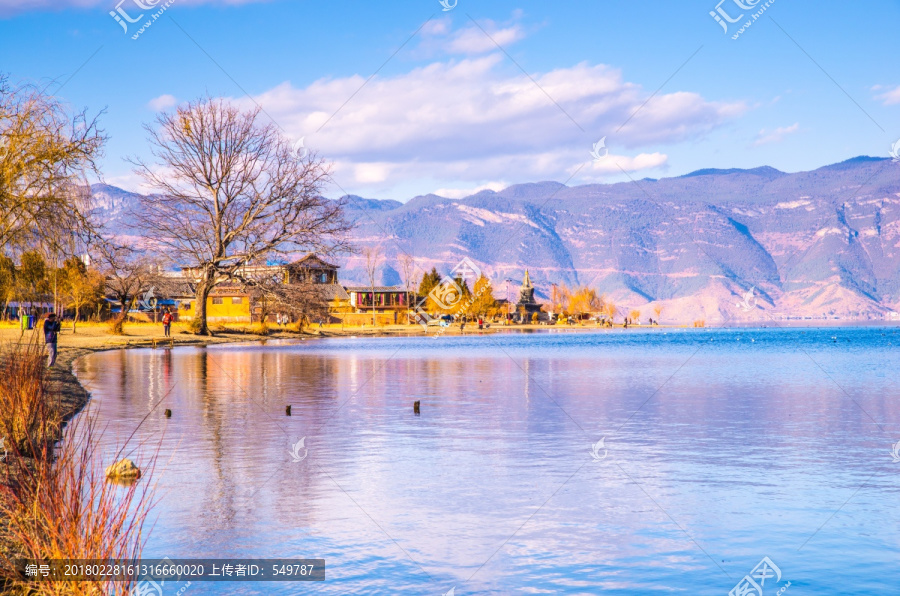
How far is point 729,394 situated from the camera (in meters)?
34.2

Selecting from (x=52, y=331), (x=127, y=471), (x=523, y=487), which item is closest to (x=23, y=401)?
(x=127, y=471)

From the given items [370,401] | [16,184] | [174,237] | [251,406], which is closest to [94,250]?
[16,184]

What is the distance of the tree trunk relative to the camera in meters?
67.6

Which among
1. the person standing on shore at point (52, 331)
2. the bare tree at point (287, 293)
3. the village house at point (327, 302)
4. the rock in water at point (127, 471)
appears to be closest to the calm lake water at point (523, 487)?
the rock in water at point (127, 471)

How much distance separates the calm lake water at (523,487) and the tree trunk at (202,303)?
35982 millimetres

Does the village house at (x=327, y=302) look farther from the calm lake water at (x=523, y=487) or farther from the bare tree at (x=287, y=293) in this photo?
→ the calm lake water at (x=523, y=487)

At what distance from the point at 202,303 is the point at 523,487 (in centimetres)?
5964

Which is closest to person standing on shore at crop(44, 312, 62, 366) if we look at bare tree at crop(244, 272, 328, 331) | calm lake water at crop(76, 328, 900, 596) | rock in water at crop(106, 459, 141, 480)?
calm lake water at crop(76, 328, 900, 596)

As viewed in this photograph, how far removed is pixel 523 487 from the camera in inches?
587

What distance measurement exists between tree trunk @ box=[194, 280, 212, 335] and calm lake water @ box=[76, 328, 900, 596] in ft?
118

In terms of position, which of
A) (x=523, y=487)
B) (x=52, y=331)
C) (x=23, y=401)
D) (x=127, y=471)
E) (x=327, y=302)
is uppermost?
(x=327, y=302)

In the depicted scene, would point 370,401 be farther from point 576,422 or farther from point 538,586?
point 538,586

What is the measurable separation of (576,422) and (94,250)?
13.4 meters

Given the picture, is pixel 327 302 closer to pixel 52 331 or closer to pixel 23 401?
pixel 52 331
